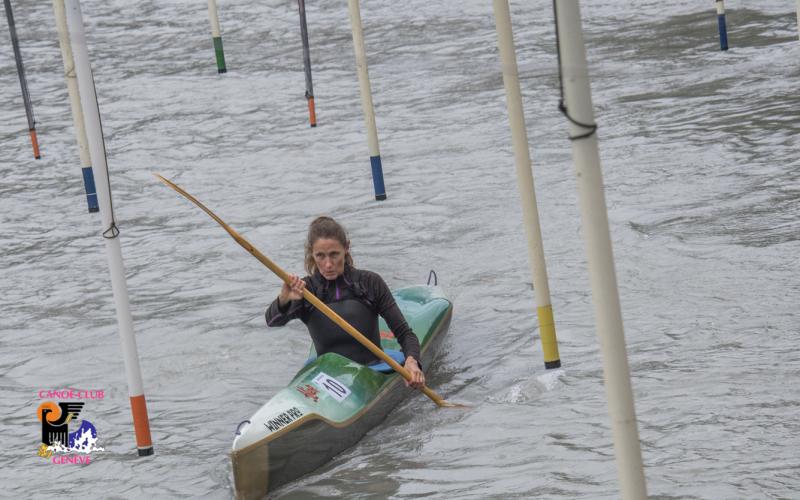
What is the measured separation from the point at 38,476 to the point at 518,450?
2.15 meters

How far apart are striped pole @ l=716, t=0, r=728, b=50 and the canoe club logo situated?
866 cm

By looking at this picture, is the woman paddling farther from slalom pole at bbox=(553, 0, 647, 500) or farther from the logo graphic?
slalom pole at bbox=(553, 0, 647, 500)

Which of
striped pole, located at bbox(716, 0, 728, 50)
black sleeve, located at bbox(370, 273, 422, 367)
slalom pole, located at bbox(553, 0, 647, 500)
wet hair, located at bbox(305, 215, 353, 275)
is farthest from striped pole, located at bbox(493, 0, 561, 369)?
striped pole, located at bbox(716, 0, 728, 50)

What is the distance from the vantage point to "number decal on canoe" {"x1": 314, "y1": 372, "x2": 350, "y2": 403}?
527 cm

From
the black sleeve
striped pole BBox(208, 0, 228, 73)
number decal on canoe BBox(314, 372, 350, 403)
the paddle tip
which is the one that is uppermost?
striped pole BBox(208, 0, 228, 73)

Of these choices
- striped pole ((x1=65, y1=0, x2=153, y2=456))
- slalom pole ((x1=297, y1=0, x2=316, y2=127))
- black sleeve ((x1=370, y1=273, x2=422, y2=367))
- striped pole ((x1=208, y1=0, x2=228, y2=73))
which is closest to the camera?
striped pole ((x1=65, y1=0, x2=153, y2=456))

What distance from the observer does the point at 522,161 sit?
4.90 metres

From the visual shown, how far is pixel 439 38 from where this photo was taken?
16.0 meters


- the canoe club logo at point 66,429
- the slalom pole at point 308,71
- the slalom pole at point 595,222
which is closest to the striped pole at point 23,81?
the slalom pole at point 308,71

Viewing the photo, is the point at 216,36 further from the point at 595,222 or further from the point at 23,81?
the point at 595,222

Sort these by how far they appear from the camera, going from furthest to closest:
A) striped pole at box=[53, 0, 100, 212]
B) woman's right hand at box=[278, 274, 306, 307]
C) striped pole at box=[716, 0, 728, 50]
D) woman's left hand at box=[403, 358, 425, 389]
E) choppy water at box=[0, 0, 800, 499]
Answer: striped pole at box=[716, 0, 728, 50]
striped pole at box=[53, 0, 100, 212]
woman's left hand at box=[403, 358, 425, 389]
woman's right hand at box=[278, 274, 306, 307]
choppy water at box=[0, 0, 800, 499]

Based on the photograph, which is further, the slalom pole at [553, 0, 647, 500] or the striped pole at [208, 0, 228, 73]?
the striped pole at [208, 0, 228, 73]

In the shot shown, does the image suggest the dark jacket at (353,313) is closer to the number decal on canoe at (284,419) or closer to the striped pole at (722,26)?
the number decal on canoe at (284,419)

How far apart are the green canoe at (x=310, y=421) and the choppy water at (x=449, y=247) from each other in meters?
0.10
